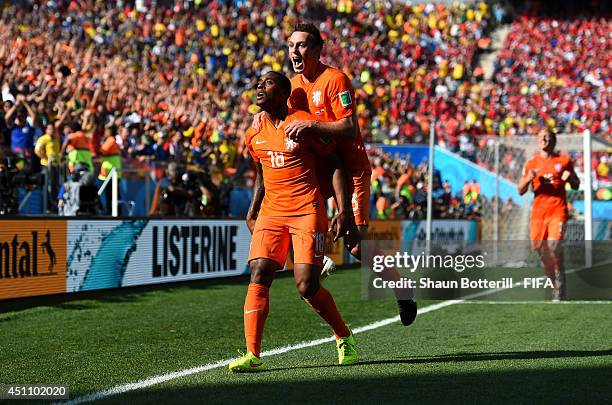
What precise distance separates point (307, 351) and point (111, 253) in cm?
567

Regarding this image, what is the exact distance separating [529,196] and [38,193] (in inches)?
393

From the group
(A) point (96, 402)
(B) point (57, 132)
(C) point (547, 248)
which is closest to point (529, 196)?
(C) point (547, 248)

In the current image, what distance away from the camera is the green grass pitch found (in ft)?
18.7

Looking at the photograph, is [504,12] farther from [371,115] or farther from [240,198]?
[240,198]

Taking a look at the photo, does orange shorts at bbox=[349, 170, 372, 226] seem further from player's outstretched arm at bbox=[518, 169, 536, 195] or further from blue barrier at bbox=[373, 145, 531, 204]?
blue barrier at bbox=[373, 145, 531, 204]

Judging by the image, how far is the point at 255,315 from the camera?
21.3ft

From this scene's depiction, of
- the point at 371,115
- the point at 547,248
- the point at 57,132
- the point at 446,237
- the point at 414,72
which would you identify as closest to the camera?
the point at 547,248

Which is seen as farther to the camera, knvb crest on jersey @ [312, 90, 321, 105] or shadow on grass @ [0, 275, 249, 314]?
shadow on grass @ [0, 275, 249, 314]

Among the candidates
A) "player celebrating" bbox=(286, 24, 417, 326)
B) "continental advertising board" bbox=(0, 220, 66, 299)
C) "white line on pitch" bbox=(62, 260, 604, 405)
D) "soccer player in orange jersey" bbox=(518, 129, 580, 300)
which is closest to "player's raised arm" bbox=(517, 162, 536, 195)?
"soccer player in orange jersey" bbox=(518, 129, 580, 300)

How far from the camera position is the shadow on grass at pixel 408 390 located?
5.39m

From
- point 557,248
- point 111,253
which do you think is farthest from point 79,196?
point 557,248

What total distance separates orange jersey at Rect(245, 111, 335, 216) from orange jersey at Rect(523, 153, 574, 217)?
20.1 feet

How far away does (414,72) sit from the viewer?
1467 inches

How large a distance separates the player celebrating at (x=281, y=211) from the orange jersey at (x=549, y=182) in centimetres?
608
